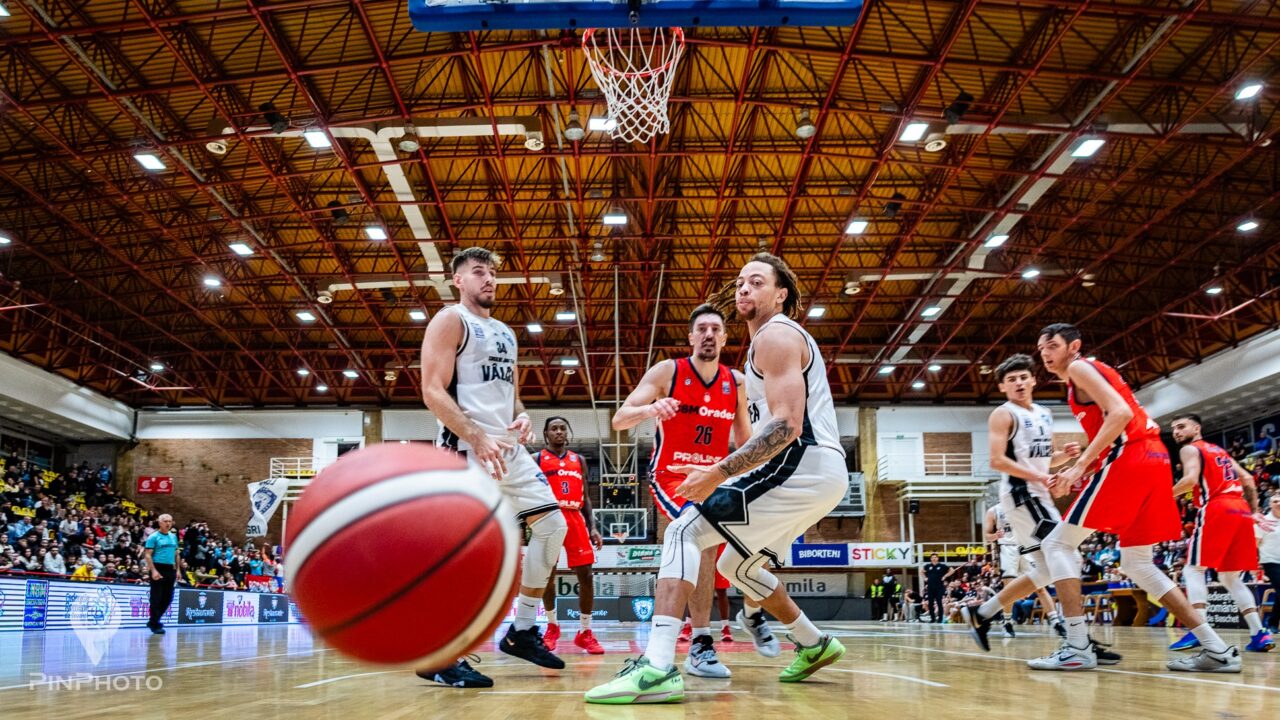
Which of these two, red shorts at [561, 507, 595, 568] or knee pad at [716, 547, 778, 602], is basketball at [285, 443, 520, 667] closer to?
knee pad at [716, 547, 778, 602]

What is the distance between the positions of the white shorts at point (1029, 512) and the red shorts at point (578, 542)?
11.3ft

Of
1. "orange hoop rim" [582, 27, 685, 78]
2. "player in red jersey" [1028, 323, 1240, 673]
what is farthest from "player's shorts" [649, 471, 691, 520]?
"orange hoop rim" [582, 27, 685, 78]

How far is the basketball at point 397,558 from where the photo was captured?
Answer: 2.38 m

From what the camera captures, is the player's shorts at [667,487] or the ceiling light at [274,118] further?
the ceiling light at [274,118]

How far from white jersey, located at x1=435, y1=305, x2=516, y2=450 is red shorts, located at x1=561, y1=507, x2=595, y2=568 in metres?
3.05

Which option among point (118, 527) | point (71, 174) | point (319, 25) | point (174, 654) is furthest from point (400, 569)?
point (118, 527)

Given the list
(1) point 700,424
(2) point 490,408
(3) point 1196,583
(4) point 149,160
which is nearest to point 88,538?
(4) point 149,160

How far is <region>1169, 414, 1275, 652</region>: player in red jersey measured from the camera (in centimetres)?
799

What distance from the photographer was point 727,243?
23.6 metres

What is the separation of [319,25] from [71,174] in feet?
26.7

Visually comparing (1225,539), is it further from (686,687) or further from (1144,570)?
(686,687)

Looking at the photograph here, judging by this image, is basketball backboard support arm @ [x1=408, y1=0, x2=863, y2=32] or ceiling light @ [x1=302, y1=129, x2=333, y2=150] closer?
basketball backboard support arm @ [x1=408, y1=0, x2=863, y2=32]

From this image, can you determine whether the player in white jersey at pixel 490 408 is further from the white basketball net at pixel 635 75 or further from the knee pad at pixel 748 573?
the white basketball net at pixel 635 75

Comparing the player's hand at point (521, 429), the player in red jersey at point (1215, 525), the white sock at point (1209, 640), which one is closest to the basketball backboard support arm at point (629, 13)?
the player's hand at point (521, 429)
